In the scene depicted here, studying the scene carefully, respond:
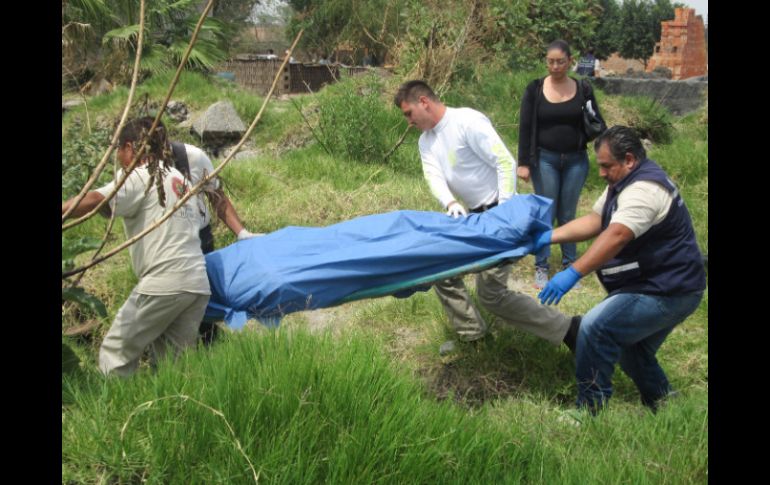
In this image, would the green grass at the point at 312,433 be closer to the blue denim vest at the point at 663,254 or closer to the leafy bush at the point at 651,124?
the blue denim vest at the point at 663,254

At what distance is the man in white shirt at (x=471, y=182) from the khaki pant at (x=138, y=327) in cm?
164

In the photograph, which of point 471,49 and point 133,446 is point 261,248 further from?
point 471,49

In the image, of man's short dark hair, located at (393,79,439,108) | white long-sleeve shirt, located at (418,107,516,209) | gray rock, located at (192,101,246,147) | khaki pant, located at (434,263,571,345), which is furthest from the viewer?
gray rock, located at (192,101,246,147)

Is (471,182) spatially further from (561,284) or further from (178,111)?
(178,111)

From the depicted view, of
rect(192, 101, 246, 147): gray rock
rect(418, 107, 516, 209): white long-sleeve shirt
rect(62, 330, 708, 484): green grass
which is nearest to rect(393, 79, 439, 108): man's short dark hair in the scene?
rect(418, 107, 516, 209): white long-sleeve shirt

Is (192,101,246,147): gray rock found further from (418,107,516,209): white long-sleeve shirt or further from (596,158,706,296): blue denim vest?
(596,158,706,296): blue denim vest

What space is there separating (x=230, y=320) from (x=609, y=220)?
2.04 metres

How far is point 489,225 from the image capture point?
3.98m

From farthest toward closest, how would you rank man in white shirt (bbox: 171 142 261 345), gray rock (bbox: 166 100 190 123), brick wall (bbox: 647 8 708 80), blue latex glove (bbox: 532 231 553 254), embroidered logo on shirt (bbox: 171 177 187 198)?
brick wall (bbox: 647 8 708 80), gray rock (bbox: 166 100 190 123), man in white shirt (bbox: 171 142 261 345), blue latex glove (bbox: 532 231 553 254), embroidered logo on shirt (bbox: 171 177 187 198)

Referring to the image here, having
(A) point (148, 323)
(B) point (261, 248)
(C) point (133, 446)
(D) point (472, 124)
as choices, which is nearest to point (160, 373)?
(C) point (133, 446)

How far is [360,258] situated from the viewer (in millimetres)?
3822

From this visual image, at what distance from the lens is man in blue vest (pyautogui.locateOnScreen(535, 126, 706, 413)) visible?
11.9ft

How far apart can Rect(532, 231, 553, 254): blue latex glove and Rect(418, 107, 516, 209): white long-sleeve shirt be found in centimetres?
52
